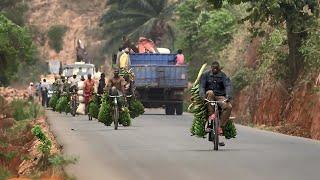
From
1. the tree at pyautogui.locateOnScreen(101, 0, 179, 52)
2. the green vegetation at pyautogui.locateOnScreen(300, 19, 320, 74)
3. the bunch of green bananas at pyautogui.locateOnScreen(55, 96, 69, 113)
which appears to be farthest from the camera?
the tree at pyautogui.locateOnScreen(101, 0, 179, 52)

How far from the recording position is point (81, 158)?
15.6 meters

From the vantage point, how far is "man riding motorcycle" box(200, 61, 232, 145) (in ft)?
54.1

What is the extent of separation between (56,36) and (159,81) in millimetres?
65146

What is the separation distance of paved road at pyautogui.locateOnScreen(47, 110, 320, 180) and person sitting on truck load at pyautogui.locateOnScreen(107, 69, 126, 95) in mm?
1917

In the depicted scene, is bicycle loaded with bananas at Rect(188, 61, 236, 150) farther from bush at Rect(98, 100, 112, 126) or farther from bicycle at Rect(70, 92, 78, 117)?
bicycle at Rect(70, 92, 78, 117)

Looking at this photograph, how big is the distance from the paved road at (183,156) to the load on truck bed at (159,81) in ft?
40.2

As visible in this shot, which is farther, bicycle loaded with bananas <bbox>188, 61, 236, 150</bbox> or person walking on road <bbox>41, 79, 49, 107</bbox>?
person walking on road <bbox>41, 79, 49, 107</bbox>

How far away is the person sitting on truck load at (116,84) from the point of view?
24.9 meters

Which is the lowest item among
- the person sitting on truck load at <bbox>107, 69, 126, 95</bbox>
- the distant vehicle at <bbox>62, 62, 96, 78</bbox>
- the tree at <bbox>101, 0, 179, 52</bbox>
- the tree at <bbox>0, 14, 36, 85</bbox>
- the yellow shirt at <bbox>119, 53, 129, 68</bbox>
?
the person sitting on truck load at <bbox>107, 69, 126, 95</bbox>

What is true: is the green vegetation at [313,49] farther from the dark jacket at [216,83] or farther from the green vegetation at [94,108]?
the dark jacket at [216,83]

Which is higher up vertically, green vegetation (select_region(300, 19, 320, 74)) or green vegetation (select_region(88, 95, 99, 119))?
green vegetation (select_region(300, 19, 320, 74))

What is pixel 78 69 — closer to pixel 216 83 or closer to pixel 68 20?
pixel 216 83

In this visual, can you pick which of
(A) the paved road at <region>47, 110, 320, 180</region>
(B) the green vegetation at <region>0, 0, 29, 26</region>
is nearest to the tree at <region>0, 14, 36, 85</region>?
(B) the green vegetation at <region>0, 0, 29, 26</region>

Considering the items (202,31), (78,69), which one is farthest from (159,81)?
(78,69)
